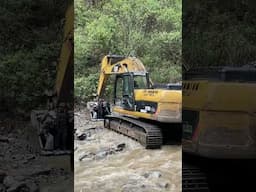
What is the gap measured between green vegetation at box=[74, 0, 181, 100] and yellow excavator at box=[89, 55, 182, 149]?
82mm

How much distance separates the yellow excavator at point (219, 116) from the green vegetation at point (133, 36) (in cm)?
31

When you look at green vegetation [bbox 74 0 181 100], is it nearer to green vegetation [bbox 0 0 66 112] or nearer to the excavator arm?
the excavator arm

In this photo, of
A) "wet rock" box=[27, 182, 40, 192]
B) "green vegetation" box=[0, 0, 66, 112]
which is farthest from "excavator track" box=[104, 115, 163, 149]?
"wet rock" box=[27, 182, 40, 192]

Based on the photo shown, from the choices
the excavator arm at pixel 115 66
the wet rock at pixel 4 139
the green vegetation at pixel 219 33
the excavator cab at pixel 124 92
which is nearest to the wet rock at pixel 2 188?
the wet rock at pixel 4 139

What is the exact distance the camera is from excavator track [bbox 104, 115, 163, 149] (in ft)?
15.0

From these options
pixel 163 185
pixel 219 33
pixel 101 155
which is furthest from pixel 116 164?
pixel 219 33

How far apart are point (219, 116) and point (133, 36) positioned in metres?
1.12

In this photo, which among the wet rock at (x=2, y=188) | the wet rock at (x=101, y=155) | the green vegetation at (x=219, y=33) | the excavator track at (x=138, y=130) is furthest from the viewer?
→ the green vegetation at (x=219, y=33)

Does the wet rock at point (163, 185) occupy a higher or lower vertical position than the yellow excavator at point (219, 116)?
lower

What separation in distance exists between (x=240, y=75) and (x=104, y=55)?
4.48 ft

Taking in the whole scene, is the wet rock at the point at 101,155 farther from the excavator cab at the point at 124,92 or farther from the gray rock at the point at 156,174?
the gray rock at the point at 156,174

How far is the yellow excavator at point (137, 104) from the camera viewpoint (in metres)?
4.55

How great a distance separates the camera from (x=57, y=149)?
4.45 metres

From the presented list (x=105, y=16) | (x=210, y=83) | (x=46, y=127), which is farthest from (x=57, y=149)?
(x=210, y=83)
